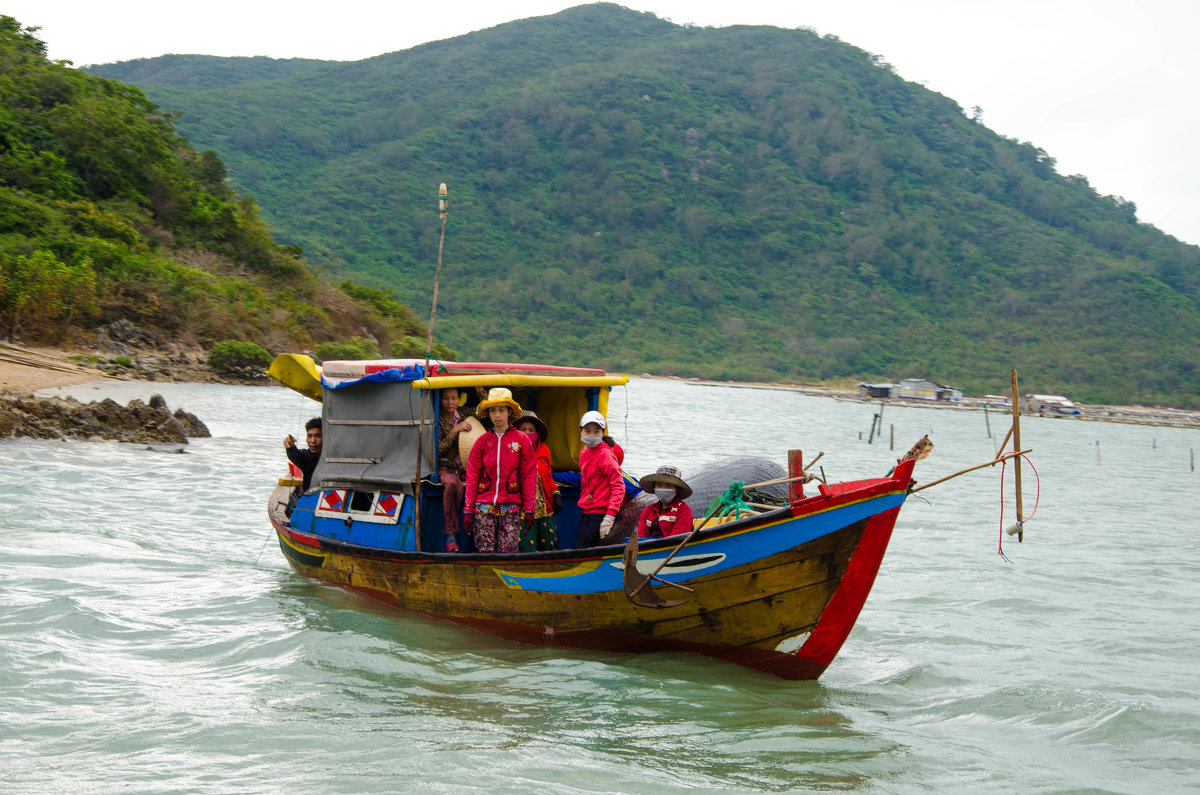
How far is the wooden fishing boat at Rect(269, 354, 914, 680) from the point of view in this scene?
6320mm

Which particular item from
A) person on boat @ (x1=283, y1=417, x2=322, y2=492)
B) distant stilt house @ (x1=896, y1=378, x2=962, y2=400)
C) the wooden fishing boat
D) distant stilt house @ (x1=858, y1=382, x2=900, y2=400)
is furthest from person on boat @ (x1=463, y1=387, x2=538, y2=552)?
distant stilt house @ (x1=896, y1=378, x2=962, y2=400)

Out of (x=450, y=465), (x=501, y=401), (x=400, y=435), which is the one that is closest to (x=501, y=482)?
(x=501, y=401)

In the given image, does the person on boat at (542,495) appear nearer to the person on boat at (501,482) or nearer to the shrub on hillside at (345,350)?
the person on boat at (501,482)

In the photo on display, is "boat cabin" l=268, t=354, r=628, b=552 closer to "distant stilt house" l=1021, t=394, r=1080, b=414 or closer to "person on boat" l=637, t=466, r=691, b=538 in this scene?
"person on boat" l=637, t=466, r=691, b=538

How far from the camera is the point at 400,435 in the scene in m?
8.09

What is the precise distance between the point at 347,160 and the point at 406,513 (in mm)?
97337

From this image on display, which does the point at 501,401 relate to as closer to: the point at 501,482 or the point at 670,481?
the point at 501,482

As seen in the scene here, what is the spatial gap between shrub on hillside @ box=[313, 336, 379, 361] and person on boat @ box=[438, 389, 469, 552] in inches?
1266

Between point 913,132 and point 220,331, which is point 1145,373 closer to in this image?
point 913,132

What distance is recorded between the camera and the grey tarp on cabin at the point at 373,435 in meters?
7.94

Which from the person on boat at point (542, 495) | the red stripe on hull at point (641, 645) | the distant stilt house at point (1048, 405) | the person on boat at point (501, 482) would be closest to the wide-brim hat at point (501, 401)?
the person on boat at point (501, 482)

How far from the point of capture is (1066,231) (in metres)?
104

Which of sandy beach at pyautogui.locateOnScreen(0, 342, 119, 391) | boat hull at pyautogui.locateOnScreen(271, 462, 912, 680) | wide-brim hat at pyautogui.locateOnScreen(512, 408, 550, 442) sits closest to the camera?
boat hull at pyautogui.locateOnScreen(271, 462, 912, 680)

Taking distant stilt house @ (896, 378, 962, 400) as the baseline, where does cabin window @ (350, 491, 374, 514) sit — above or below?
below
